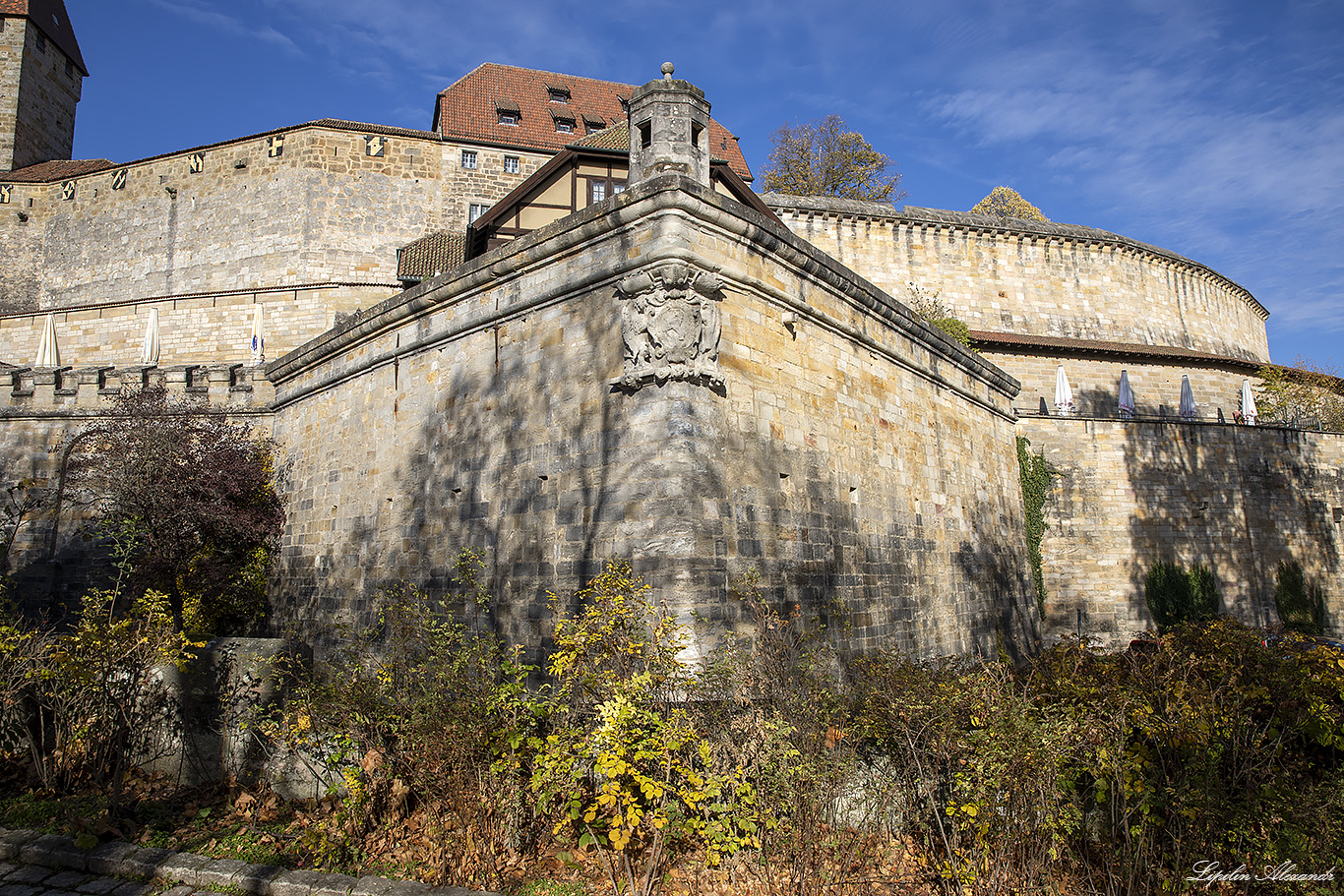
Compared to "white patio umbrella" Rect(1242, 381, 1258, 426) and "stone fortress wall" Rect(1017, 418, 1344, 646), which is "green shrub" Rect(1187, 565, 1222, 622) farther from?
"white patio umbrella" Rect(1242, 381, 1258, 426)

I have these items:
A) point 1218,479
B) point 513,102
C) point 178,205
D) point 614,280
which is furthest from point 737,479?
point 178,205

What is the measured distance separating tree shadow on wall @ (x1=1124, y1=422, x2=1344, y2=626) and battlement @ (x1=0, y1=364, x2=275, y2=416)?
20407 mm

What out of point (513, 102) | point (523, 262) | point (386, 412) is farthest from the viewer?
point (513, 102)

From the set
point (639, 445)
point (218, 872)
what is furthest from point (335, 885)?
point (639, 445)

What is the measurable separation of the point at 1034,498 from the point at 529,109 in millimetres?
28248

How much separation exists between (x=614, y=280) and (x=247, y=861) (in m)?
5.58

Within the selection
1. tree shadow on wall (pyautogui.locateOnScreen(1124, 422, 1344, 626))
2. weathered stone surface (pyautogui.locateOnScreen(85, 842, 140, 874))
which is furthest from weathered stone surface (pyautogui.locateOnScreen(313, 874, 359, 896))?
tree shadow on wall (pyautogui.locateOnScreen(1124, 422, 1344, 626))

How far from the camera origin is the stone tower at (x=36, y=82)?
3719cm

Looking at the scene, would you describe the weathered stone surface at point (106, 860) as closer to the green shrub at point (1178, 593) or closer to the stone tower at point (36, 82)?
the green shrub at point (1178, 593)

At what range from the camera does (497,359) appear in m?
8.87

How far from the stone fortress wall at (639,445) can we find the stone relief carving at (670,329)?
0.38ft

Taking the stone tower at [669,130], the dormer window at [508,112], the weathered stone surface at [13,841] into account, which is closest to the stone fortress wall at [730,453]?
the stone tower at [669,130]

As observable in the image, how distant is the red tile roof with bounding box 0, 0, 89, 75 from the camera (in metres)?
37.7

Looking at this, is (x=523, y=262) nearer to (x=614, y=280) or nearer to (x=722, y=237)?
(x=614, y=280)
